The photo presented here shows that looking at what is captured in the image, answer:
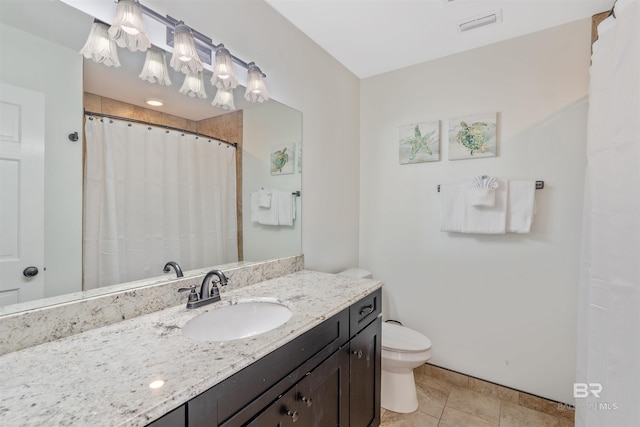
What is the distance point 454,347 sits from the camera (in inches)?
83.7

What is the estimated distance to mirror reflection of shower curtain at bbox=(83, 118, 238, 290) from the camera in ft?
3.38

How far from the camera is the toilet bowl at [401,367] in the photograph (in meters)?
1.76

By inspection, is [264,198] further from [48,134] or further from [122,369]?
[122,369]

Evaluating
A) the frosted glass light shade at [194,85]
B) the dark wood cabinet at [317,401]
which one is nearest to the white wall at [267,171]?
the frosted glass light shade at [194,85]

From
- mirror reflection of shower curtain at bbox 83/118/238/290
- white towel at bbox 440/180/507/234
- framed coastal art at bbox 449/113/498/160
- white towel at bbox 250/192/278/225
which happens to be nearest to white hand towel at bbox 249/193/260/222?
white towel at bbox 250/192/278/225

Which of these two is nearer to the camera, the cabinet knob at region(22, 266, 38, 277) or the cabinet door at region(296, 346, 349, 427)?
the cabinet knob at region(22, 266, 38, 277)

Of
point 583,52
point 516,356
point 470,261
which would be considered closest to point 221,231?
point 470,261

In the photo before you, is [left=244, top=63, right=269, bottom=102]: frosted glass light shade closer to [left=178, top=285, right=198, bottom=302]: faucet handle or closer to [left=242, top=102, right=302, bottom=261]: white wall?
[left=242, top=102, right=302, bottom=261]: white wall

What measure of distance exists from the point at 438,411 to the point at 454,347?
0.45 metres

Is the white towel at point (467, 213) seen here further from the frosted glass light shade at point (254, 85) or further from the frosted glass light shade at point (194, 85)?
the frosted glass light shade at point (194, 85)

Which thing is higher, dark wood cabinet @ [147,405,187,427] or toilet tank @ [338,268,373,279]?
dark wood cabinet @ [147,405,187,427]

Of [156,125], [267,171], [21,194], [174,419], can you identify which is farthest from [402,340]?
[21,194]

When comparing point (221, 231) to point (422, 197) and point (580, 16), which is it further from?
point (580, 16)

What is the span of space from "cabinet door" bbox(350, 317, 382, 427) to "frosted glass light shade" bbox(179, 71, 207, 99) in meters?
1.32
